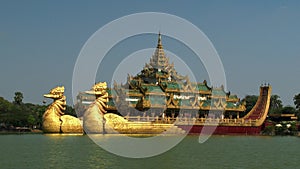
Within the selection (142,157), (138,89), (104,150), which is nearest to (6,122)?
(138,89)

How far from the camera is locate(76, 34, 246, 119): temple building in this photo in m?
52.2

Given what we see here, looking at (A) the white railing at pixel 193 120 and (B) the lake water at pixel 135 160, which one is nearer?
(B) the lake water at pixel 135 160

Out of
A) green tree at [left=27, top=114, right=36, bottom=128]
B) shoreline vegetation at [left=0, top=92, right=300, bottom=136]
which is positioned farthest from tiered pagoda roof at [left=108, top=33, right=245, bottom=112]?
green tree at [left=27, top=114, right=36, bottom=128]

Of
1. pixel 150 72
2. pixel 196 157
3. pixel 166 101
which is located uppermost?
pixel 150 72

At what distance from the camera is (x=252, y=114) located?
61406 mm

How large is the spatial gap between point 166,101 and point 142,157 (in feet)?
95.0

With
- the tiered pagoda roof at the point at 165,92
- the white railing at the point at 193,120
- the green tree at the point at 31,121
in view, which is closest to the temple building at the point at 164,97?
the tiered pagoda roof at the point at 165,92

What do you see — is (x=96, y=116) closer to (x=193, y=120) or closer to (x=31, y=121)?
(x=193, y=120)

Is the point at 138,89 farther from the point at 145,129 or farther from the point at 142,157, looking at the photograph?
the point at 142,157

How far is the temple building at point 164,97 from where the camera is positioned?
171ft

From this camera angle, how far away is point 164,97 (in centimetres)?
5416

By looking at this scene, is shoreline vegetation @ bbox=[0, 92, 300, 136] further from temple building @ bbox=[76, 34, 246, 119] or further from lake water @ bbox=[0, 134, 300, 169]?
lake water @ bbox=[0, 134, 300, 169]

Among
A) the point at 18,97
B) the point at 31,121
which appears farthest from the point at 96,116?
the point at 18,97

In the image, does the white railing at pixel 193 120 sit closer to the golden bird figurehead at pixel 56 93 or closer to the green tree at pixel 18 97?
the golden bird figurehead at pixel 56 93
